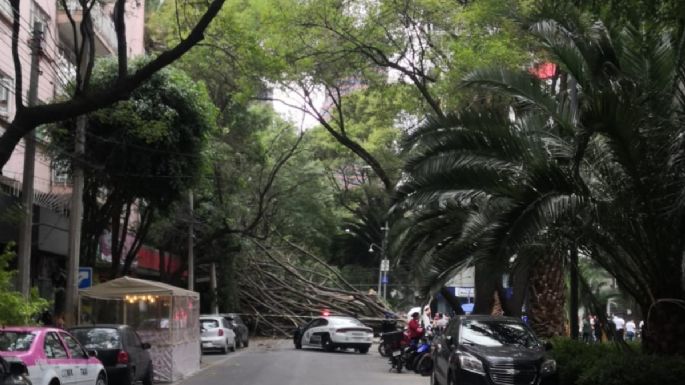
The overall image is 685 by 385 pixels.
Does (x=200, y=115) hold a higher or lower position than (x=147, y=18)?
lower

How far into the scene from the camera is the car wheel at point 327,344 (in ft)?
110

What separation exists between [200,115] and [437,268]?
1008cm

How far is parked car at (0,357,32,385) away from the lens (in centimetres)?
935

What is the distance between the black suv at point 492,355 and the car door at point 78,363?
20.2 feet

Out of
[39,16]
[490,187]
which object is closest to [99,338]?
[490,187]

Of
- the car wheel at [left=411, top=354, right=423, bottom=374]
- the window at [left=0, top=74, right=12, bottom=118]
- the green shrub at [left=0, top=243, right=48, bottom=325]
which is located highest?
the window at [left=0, top=74, right=12, bottom=118]

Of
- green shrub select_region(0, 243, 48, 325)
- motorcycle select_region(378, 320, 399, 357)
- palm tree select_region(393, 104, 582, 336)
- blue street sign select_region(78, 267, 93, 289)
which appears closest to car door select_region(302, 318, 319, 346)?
motorcycle select_region(378, 320, 399, 357)

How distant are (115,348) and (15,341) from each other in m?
4.73

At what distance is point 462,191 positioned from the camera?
44.1 feet

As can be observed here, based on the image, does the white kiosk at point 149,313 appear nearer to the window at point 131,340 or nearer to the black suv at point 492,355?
the window at point 131,340

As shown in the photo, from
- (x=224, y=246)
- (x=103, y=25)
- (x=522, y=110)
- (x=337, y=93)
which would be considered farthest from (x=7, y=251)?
(x=224, y=246)

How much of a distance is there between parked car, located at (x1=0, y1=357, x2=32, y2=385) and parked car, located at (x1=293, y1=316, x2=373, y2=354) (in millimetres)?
23658

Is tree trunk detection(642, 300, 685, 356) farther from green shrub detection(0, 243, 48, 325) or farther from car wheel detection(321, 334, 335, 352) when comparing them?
car wheel detection(321, 334, 335, 352)

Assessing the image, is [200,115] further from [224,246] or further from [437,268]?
[224,246]
